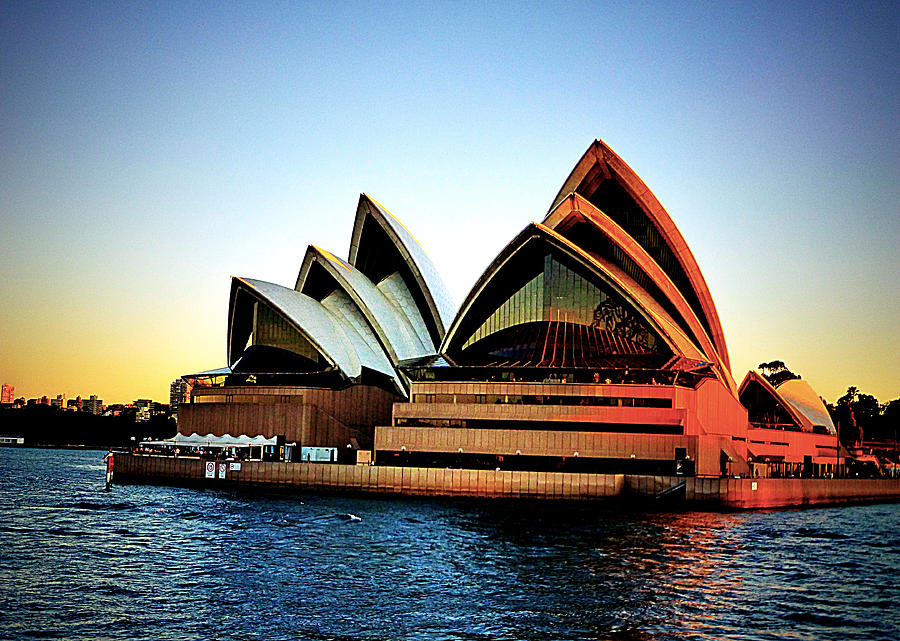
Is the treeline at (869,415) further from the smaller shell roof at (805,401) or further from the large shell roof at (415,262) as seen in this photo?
the large shell roof at (415,262)

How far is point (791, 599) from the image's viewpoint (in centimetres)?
2934

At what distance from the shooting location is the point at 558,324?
247ft

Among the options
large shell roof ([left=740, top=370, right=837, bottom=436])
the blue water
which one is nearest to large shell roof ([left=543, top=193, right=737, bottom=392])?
large shell roof ([left=740, top=370, right=837, bottom=436])

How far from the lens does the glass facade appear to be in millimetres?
72312

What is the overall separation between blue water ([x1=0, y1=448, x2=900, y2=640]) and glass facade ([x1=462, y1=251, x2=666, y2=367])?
2078 centimetres

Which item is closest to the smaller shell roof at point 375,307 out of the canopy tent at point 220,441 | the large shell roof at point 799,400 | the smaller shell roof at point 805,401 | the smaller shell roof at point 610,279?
the smaller shell roof at point 610,279

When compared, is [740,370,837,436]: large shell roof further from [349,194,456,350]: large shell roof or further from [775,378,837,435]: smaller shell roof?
[349,194,456,350]: large shell roof

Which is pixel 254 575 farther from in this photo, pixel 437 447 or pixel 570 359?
pixel 570 359

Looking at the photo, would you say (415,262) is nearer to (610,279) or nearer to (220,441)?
(610,279)

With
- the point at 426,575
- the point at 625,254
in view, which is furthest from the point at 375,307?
the point at 426,575

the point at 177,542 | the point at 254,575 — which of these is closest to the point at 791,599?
the point at 254,575

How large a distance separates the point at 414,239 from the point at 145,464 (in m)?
29.9

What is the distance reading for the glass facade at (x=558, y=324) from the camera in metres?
72.3

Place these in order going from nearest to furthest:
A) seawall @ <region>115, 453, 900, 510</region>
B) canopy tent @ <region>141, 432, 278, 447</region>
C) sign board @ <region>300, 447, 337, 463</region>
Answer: seawall @ <region>115, 453, 900, 510</region>
canopy tent @ <region>141, 432, 278, 447</region>
sign board @ <region>300, 447, 337, 463</region>
